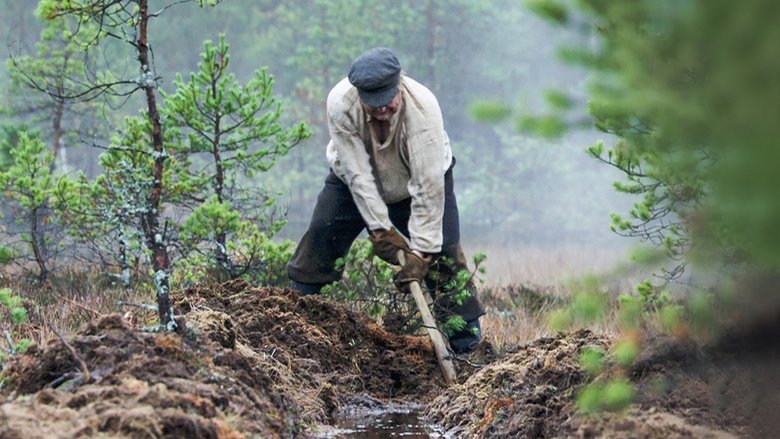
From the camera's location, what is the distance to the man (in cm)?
762

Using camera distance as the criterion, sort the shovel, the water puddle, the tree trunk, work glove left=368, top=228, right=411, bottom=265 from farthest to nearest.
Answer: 1. work glove left=368, top=228, right=411, bottom=265
2. the shovel
3. the water puddle
4. the tree trunk

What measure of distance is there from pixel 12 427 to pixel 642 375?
9.33 ft

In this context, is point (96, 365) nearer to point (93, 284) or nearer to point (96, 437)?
point (96, 437)

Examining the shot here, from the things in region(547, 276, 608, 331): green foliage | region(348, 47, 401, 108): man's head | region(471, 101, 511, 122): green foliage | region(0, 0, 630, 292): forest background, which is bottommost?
region(0, 0, 630, 292): forest background

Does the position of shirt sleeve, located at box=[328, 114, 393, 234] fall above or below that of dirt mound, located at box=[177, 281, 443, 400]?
above

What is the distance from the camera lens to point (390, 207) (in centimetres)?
851

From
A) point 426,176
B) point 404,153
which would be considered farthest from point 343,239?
point 426,176

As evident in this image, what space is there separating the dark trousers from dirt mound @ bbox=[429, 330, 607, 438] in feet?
3.96

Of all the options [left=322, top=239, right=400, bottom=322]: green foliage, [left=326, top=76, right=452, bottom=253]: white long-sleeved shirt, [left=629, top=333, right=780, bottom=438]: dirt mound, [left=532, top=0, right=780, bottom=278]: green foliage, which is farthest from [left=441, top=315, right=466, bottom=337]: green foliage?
[left=532, top=0, right=780, bottom=278]: green foliage

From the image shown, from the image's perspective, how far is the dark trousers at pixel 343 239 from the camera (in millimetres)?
8375

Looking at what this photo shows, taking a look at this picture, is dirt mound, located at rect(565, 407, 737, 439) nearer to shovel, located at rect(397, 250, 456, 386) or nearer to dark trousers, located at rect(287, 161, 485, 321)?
shovel, located at rect(397, 250, 456, 386)

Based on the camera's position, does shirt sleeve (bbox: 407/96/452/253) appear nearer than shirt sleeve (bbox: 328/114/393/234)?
Yes

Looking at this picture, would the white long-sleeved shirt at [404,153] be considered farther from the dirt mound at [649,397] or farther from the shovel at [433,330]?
the dirt mound at [649,397]

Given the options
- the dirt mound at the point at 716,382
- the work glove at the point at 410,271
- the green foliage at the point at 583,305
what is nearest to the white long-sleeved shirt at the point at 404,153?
the work glove at the point at 410,271
